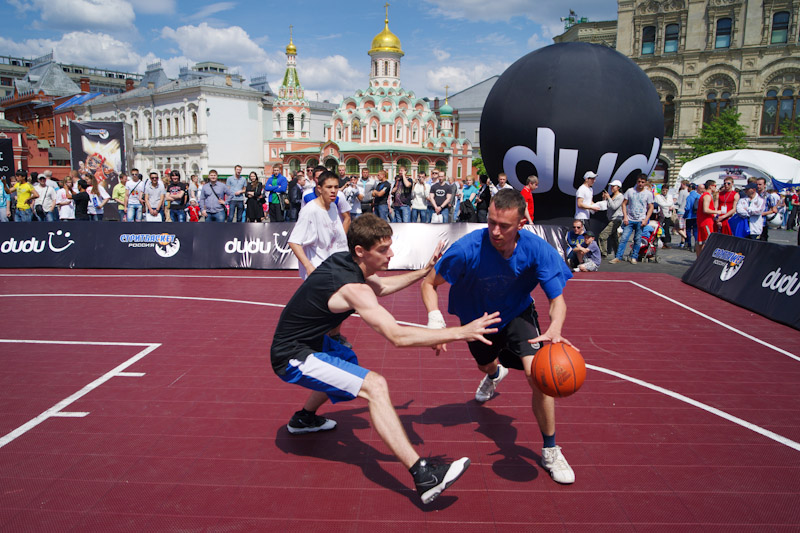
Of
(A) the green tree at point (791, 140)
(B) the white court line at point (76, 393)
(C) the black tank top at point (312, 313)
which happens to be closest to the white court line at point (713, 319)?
(C) the black tank top at point (312, 313)

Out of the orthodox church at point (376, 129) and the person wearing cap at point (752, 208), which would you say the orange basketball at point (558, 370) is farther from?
the orthodox church at point (376, 129)

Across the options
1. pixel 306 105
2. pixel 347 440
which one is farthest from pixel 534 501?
pixel 306 105

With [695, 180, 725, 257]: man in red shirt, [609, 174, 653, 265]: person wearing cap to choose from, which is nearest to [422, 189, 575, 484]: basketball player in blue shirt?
[695, 180, 725, 257]: man in red shirt

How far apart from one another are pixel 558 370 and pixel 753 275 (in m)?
7.61

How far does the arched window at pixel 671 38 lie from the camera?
1797 inches

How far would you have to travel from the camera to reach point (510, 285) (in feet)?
14.3

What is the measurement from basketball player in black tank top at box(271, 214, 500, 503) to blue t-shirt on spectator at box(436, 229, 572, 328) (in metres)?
0.61

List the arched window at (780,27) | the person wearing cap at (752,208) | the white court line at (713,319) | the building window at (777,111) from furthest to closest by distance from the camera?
the building window at (777,111) → the arched window at (780,27) → the person wearing cap at (752,208) → the white court line at (713,319)

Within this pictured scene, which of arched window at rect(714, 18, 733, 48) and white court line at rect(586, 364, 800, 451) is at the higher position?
arched window at rect(714, 18, 733, 48)

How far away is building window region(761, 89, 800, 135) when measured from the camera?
43.5 m

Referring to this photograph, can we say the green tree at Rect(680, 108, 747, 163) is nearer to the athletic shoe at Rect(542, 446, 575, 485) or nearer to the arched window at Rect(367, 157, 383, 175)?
the arched window at Rect(367, 157, 383, 175)

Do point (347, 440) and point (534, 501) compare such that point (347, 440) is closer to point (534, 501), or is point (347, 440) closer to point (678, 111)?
point (534, 501)

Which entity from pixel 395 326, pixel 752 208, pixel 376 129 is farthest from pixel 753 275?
pixel 376 129

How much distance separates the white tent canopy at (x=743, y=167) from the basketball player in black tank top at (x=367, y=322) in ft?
88.0
